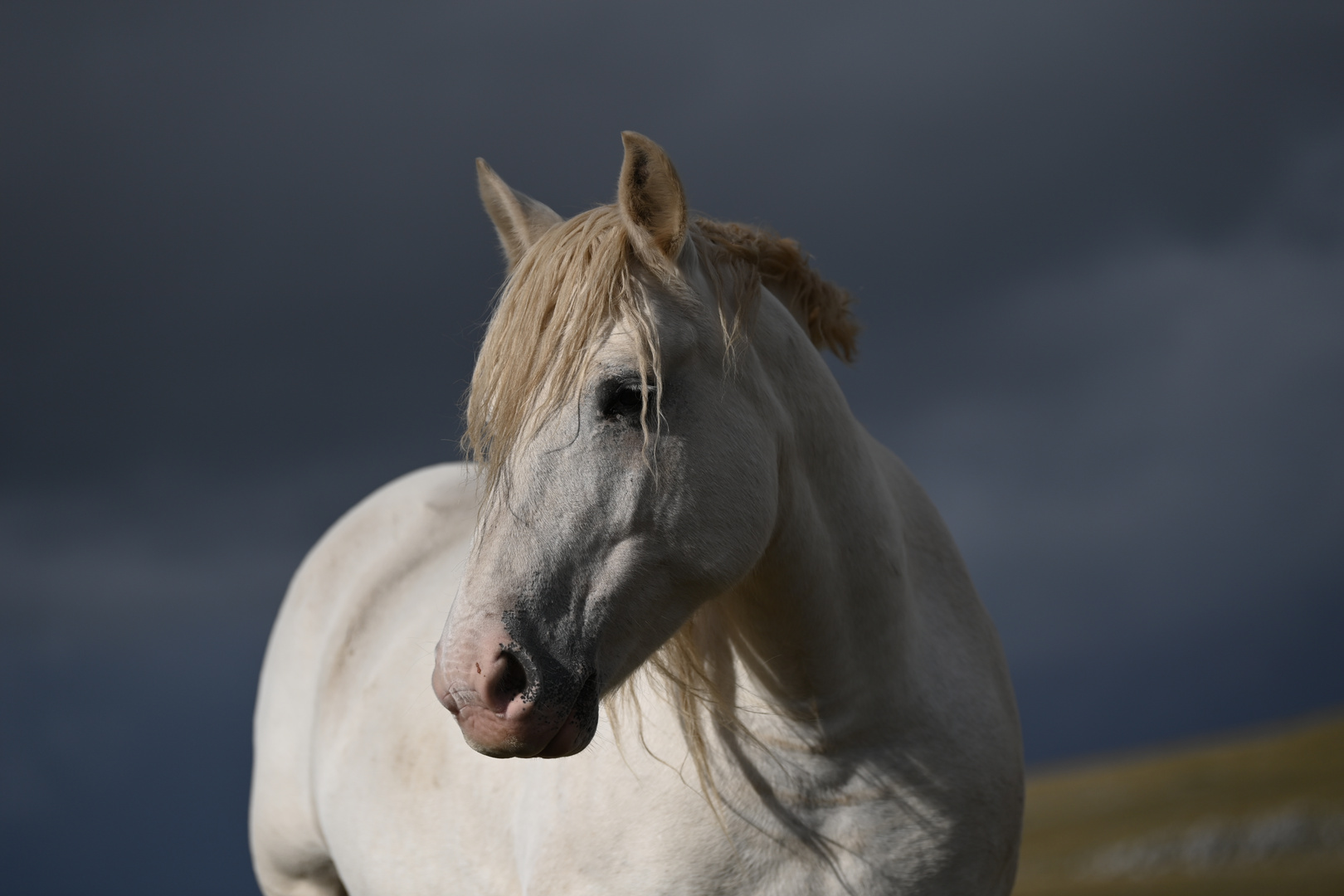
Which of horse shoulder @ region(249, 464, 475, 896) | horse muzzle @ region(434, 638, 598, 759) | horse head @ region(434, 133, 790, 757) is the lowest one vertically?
horse shoulder @ region(249, 464, 475, 896)

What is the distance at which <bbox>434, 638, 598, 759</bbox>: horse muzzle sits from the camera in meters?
1.97

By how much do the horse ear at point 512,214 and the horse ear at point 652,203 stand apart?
1.77ft

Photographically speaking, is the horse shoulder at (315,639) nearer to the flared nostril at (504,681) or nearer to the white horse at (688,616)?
the white horse at (688,616)

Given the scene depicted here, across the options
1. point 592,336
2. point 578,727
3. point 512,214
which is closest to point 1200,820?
point 512,214

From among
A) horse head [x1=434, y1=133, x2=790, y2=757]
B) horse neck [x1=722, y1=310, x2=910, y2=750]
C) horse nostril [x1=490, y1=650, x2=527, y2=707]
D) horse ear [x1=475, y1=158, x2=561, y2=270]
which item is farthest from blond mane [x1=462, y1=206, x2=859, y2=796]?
horse nostril [x1=490, y1=650, x2=527, y2=707]

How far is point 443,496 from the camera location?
500 centimetres

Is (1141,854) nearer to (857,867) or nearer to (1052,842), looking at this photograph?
(1052,842)

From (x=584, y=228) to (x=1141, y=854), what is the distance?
2680 cm

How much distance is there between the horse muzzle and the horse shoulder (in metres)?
2.68

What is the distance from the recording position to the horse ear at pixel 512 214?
2.86 meters

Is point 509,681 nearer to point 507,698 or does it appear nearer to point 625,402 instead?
point 507,698

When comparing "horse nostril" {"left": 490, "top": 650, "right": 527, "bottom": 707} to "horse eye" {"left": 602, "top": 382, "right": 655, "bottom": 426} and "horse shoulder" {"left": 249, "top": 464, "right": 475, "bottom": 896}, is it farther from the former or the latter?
"horse shoulder" {"left": 249, "top": 464, "right": 475, "bottom": 896}

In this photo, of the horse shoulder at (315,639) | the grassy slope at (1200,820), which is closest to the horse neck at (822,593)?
the horse shoulder at (315,639)

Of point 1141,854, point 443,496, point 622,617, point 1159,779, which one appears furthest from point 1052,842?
point 622,617
